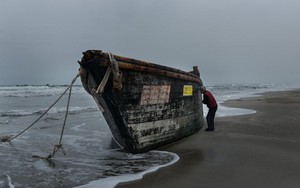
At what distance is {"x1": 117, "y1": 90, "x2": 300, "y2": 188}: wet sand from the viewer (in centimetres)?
412

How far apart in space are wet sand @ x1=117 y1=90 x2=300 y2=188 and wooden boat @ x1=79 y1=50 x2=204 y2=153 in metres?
0.53

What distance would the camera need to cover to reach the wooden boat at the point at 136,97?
16.9 ft

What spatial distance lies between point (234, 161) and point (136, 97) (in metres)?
2.03

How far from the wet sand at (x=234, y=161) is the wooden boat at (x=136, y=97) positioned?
1.75 feet

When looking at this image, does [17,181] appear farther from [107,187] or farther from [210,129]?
[210,129]

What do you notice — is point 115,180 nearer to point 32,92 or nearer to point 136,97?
point 136,97

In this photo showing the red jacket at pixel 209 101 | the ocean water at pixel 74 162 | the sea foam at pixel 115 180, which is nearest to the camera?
the sea foam at pixel 115 180

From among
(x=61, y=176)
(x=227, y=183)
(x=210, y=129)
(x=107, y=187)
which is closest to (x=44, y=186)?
(x=61, y=176)

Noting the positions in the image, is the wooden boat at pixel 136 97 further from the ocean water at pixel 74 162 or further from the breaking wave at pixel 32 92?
the breaking wave at pixel 32 92

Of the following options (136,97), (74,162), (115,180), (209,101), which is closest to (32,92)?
(209,101)

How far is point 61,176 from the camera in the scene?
15.0ft

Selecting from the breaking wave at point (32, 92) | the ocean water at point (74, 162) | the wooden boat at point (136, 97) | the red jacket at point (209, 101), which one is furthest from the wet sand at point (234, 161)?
the breaking wave at point (32, 92)

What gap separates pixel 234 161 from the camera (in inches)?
202

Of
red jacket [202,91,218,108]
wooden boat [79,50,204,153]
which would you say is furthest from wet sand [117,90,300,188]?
red jacket [202,91,218,108]
